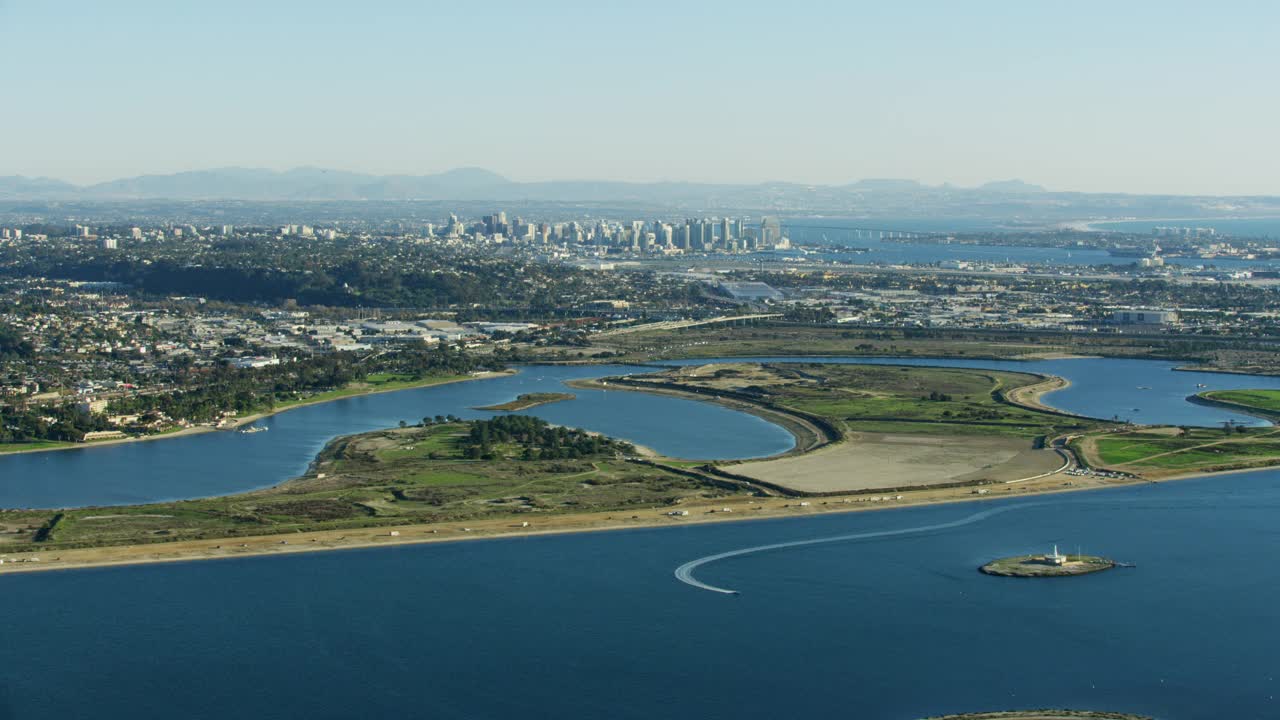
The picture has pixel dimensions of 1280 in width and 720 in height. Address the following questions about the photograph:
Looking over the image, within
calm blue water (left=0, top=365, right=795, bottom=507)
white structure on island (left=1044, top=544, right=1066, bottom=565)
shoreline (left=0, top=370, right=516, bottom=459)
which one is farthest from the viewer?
shoreline (left=0, top=370, right=516, bottom=459)

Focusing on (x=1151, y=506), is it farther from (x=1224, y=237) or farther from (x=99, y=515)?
(x=1224, y=237)

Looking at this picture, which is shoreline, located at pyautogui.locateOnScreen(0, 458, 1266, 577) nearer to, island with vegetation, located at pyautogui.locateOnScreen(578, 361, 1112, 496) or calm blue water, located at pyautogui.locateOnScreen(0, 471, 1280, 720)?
calm blue water, located at pyautogui.locateOnScreen(0, 471, 1280, 720)

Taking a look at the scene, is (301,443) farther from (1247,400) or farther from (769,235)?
(769,235)

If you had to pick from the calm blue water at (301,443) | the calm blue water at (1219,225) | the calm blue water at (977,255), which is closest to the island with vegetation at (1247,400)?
the calm blue water at (301,443)

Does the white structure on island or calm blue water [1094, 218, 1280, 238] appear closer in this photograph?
the white structure on island

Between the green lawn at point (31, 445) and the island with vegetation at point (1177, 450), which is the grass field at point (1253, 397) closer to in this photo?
the island with vegetation at point (1177, 450)

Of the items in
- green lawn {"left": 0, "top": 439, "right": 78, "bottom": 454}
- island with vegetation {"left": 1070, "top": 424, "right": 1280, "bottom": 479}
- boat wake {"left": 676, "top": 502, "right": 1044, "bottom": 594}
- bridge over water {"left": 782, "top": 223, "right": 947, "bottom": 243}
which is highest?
island with vegetation {"left": 1070, "top": 424, "right": 1280, "bottom": 479}

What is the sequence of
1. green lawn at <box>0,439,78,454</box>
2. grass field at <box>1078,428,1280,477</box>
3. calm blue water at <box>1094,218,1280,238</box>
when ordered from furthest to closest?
calm blue water at <box>1094,218,1280,238</box> → green lawn at <box>0,439,78,454</box> → grass field at <box>1078,428,1280,477</box>

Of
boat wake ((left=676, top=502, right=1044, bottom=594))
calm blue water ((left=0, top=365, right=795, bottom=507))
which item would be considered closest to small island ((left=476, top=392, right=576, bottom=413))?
calm blue water ((left=0, top=365, right=795, bottom=507))
